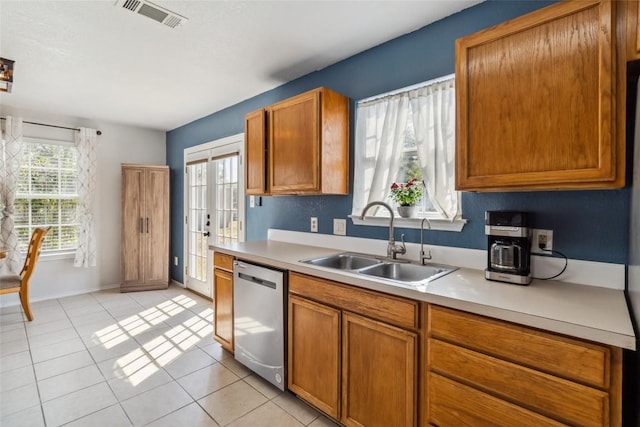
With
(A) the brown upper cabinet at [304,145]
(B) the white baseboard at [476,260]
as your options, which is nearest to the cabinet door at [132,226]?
(A) the brown upper cabinet at [304,145]

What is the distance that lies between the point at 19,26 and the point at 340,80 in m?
2.25

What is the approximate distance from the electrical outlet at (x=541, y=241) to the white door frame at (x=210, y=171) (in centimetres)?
283

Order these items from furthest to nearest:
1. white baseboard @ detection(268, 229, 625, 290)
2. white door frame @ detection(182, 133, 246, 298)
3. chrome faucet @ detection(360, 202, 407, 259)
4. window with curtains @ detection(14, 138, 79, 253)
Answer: window with curtains @ detection(14, 138, 79, 253) → white door frame @ detection(182, 133, 246, 298) → chrome faucet @ detection(360, 202, 407, 259) → white baseboard @ detection(268, 229, 625, 290)

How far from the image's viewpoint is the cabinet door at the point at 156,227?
14.9 feet

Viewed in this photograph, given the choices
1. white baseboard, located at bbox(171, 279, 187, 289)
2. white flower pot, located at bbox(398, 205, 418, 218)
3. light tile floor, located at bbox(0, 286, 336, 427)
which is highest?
white flower pot, located at bbox(398, 205, 418, 218)

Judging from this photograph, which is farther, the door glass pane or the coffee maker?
the door glass pane

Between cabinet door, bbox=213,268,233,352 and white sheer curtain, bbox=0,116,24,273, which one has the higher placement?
white sheer curtain, bbox=0,116,24,273

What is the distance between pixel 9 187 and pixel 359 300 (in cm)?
450

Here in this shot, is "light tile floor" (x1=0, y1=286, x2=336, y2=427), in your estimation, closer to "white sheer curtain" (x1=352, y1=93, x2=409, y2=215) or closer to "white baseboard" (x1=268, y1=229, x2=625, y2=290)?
"white baseboard" (x1=268, y1=229, x2=625, y2=290)

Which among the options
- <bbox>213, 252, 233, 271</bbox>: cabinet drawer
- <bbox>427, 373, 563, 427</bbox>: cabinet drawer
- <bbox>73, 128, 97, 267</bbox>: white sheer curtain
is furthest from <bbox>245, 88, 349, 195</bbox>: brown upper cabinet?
<bbox>73, 128, 97, 267</bbox>: white sheer curtain

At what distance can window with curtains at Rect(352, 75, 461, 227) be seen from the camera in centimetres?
192

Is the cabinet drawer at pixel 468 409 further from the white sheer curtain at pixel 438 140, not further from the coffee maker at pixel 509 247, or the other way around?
the white sheer curtain at pixel 438 140

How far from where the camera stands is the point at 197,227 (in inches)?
176

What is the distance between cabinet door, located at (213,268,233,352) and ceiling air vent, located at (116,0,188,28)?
1839 mm
